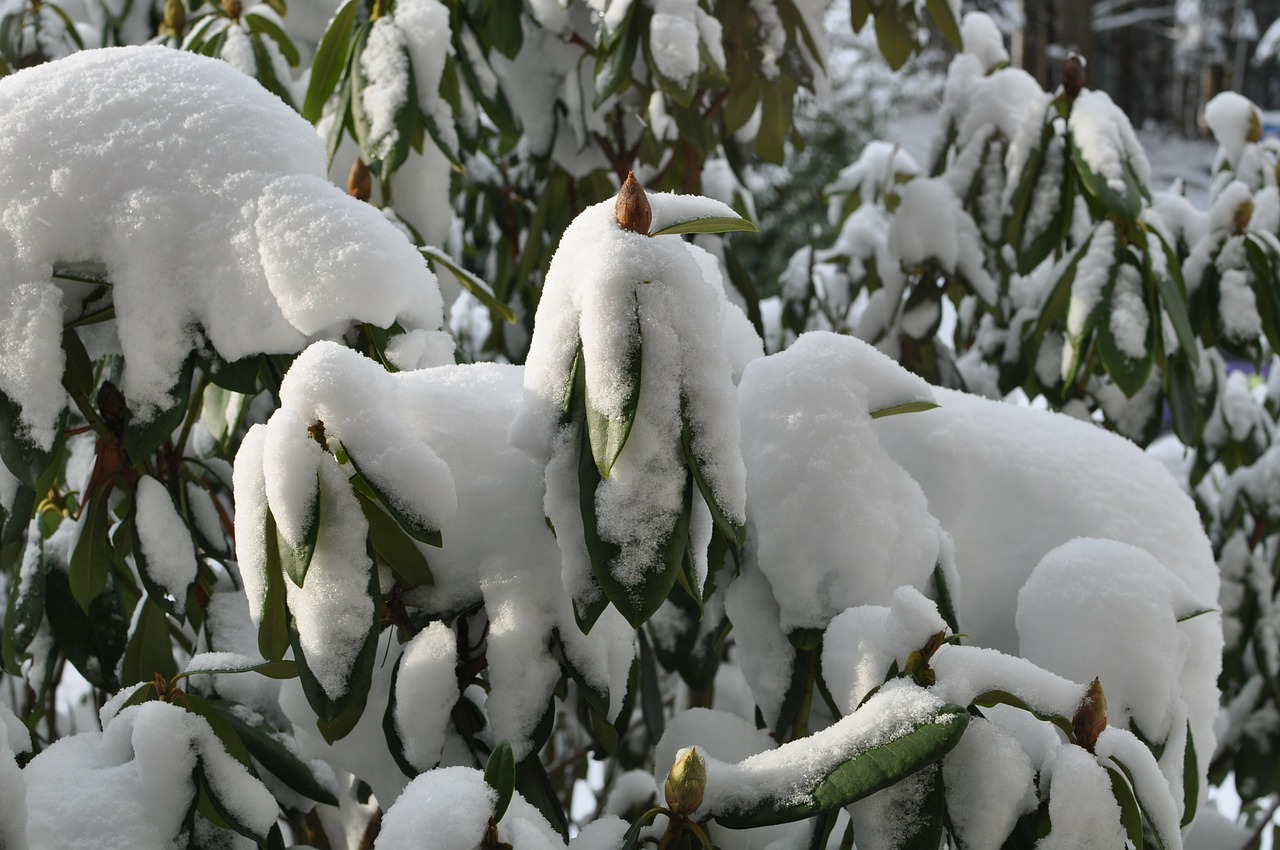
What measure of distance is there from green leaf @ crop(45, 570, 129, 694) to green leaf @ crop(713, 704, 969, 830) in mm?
609

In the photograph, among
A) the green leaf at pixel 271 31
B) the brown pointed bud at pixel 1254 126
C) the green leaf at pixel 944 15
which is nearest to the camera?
the green leaf at pixel 271 31

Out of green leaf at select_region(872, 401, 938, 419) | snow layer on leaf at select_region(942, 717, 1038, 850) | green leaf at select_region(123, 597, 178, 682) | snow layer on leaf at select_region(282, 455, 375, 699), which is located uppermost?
green leaf at select_region(872, 401, 938, 419)

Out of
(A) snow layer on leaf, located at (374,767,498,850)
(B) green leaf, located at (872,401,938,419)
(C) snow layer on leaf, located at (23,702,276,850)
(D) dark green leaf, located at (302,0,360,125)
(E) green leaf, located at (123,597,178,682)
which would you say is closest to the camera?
(A) snow layer on leaf, located at (374,767,498,850)

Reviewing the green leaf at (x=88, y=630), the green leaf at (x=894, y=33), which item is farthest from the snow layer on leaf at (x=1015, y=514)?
the green leaf at (x=894, y=33)

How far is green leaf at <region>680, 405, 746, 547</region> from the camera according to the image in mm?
524

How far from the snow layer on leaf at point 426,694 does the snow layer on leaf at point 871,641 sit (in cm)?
22

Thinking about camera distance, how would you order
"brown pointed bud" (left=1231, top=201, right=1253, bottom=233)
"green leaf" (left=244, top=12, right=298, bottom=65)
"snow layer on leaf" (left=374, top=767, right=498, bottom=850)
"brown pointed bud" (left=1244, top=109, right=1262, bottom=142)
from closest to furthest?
"snow layer on leaf" (left=374, top=767, right=498, bottom=850)
"green leaf" (left=244, top=12, right=298, bottom=65)
"brown pointed bud" (left=1231, top=201, right=1253, bottom=233)
"brown pointed bud" (left=1244, top=109, right=1262, bottom=142)

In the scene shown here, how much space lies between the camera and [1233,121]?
5.64ft

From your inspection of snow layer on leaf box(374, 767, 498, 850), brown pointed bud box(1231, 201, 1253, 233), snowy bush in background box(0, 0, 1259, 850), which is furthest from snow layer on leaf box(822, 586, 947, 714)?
brown pointed bud box(1231, 201, 1253, 233)

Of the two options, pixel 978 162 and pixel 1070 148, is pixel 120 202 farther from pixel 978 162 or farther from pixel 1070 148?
pixel 978 162

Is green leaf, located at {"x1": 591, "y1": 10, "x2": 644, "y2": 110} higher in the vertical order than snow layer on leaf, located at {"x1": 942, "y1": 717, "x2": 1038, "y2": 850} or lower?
higher

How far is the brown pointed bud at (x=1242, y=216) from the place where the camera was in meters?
1.38

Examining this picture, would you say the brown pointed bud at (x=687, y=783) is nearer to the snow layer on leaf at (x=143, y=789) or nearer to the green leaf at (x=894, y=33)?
the snow layer on leaf at (x=143, y=789)

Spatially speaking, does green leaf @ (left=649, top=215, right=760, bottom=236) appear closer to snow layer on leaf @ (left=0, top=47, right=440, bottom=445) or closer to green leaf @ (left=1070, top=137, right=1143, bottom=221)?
snow layer on leaf @ (left=0, top=47, right=440, bottom=445)
